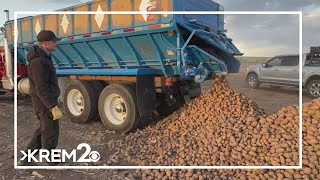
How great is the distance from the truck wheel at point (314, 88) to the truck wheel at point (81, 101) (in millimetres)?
8617

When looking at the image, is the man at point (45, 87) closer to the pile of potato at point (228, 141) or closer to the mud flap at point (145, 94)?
the pile of potato at point (228, 141)

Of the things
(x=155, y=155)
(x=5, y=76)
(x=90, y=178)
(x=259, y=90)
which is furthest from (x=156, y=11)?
(x=259, y=90)

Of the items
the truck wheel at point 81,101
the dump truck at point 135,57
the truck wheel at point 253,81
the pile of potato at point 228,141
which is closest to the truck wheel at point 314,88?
the truck wheel at point 253,81

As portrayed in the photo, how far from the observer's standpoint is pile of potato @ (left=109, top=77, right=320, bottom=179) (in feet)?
14.9

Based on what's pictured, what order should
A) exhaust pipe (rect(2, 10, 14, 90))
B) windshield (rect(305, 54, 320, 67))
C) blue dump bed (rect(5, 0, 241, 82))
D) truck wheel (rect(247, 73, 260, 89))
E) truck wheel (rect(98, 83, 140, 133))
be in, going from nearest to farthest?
blue dump bed (rect(5, 0, 241, 82)) → truck wheel (rect(98, 83, 140, 133)) → exhaust pipe (rect(2, 10, 14, 90)) → windshield (rect(305, 54, 320, 67)) → truck wheel (rect(247, 73, 260, 89))

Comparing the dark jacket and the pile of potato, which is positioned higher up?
the dark jacket

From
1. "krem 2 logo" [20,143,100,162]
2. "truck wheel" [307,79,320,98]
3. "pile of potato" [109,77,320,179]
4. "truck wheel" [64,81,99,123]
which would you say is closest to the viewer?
"pile of potato" [109,77,320,179]

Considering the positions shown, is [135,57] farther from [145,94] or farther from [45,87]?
[45,87]

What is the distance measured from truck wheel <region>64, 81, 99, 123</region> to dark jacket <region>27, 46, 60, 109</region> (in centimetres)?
283

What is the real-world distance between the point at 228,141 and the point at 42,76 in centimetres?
280

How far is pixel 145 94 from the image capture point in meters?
6.62

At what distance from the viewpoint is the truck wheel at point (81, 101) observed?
25.0ft

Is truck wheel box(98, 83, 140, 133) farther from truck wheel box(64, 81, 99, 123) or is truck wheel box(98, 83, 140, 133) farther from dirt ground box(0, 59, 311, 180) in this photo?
truck wheel box(64, 81, 99, 123)

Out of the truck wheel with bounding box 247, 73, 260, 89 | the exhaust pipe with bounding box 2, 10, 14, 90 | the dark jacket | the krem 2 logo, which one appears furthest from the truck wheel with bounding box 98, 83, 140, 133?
the truck wheel with bounding box 247, 73, 260, 89
